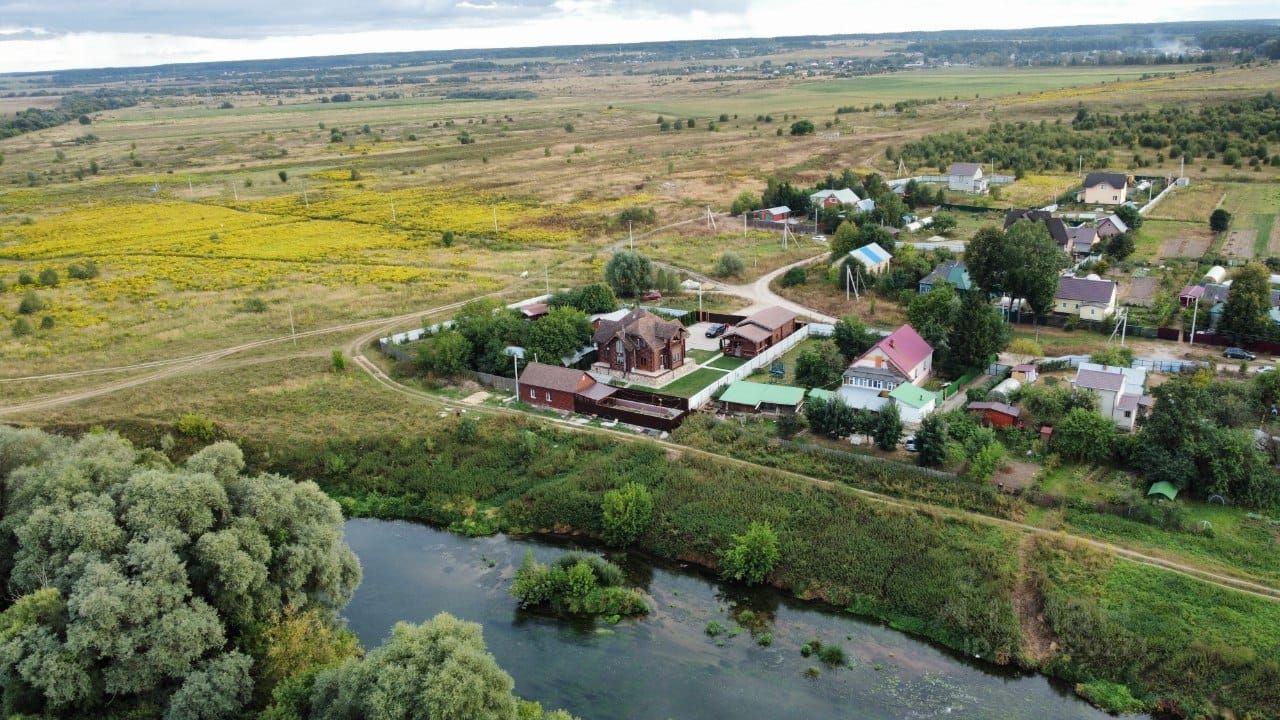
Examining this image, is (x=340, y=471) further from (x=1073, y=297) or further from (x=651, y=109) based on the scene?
(x=651, y=109)

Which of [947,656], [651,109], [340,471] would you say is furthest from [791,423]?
[651,109]

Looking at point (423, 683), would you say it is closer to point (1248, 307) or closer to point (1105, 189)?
point (1248, 307)

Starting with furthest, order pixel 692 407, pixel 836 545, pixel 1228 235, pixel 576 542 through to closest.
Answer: pixel 1228 235, pixel 692 407, pixel 576 542, pixel 836 545

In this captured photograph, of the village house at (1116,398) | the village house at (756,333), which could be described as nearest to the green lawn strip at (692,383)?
the village house at (756,333)

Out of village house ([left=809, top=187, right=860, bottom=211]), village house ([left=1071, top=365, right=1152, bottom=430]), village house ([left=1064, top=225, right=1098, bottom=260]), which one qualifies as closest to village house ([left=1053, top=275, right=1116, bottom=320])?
village house ([left=1071, top=365, right=1152, bottom=430])

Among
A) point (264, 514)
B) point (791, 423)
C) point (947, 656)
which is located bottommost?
point (947, 656)

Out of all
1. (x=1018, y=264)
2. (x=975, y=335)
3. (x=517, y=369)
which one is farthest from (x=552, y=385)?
(x=1018, y=264)
